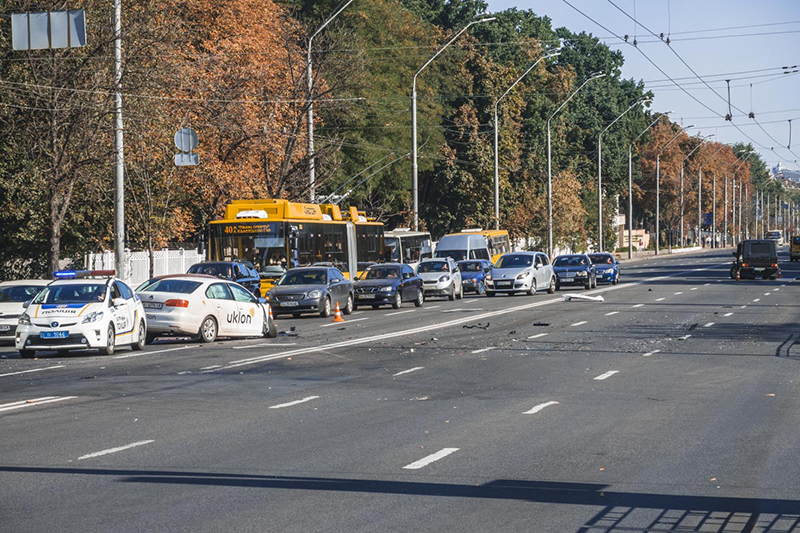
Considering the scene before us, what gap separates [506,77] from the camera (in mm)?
86562

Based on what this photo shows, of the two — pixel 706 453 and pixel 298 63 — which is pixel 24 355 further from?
pixel 298 63

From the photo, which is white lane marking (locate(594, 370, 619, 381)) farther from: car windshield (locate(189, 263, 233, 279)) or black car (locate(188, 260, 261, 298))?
car windshield (locate(189, 263, 233, 279))

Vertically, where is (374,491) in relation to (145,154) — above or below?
below

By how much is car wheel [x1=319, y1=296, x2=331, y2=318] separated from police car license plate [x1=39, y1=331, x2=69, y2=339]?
1339cm

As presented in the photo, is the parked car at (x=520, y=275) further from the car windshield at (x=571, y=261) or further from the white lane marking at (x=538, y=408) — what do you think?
the white lane marking at (x=538, y=408)

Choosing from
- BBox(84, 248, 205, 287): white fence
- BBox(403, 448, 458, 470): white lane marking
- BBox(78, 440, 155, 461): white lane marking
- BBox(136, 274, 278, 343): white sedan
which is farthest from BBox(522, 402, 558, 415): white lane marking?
BBox(84, 248, 205, 287): white fence

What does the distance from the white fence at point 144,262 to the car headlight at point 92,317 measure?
66.3 feet

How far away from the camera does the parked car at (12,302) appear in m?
25.8

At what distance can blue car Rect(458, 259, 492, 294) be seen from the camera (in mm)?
49625

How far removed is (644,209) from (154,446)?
14106cm

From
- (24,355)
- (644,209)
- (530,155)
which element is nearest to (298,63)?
(24,355)

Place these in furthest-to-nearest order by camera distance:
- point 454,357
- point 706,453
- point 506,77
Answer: point 506,77, point 454,357, point 706,453

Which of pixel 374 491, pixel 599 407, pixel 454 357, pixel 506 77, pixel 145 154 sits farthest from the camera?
pixel 506 77

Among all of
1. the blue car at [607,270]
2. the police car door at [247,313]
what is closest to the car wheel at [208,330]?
the police car door at [247,313]
